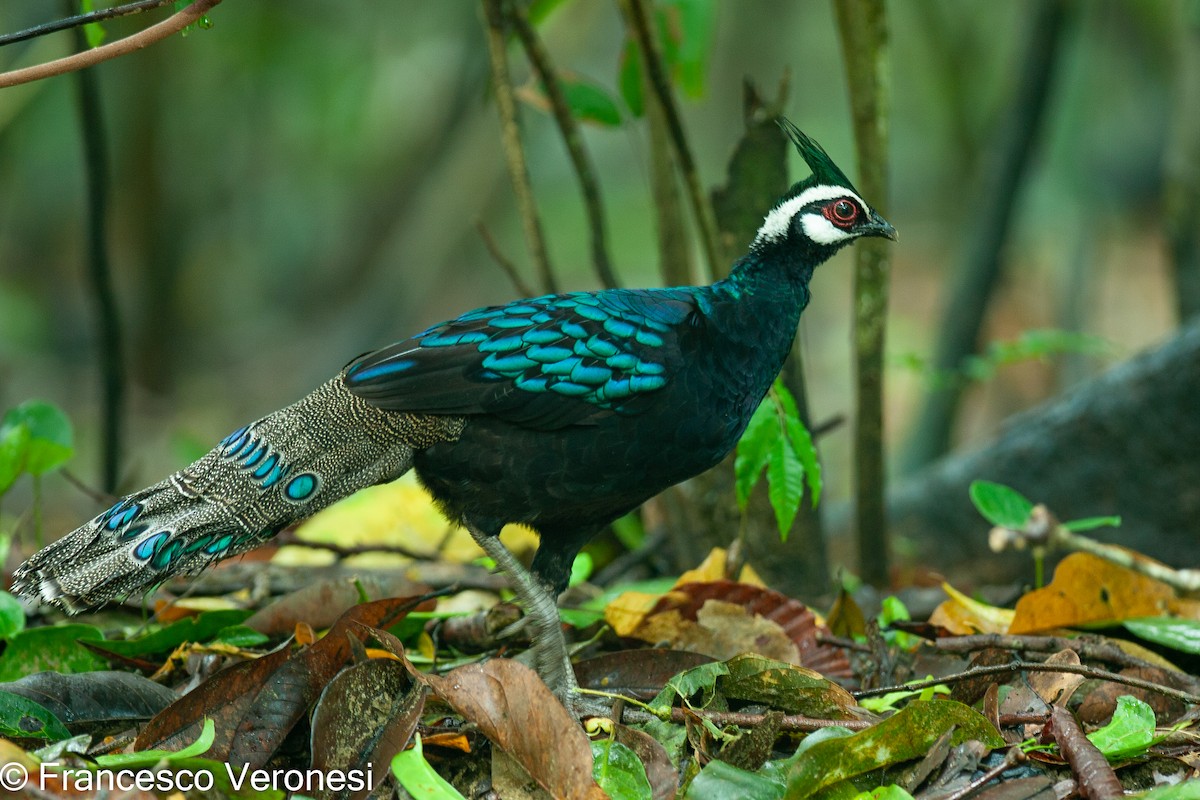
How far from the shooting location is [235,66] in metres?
12.8

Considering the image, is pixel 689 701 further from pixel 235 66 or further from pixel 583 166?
pixel 235 66

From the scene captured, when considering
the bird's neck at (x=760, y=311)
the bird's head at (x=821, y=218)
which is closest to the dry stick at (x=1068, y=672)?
the bird's neck at (x=760, y=311)

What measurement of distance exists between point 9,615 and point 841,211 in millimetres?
2835

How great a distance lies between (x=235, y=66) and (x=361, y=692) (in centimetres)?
1118

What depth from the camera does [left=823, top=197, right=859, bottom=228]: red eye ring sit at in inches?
152

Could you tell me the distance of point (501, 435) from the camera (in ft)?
11.7

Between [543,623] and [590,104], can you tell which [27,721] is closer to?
[543,623]

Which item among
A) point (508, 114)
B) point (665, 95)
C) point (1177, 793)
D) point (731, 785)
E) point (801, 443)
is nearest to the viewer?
point (1177, 793)

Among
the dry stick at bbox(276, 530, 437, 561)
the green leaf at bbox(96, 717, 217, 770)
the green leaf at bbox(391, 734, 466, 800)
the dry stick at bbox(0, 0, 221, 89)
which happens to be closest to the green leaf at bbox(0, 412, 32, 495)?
the dry stick at bbox(276, 530, 437, 561)

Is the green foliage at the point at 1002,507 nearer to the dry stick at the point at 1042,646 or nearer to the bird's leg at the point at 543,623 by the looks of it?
the dry stick at the point at 1042,646

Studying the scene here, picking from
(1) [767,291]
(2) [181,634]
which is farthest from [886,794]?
(2) [181,634]

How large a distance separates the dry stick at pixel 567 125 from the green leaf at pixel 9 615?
2.44 m

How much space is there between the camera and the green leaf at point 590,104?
4.85 metres

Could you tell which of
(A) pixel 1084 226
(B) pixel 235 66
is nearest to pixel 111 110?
(B) pixel 235 66
